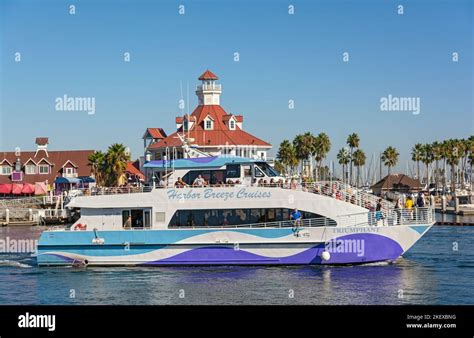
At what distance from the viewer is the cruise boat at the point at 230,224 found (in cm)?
2892

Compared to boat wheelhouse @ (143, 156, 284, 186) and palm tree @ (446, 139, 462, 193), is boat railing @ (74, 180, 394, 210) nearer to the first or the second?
boat wheelhouse @ (143, 156, 284, 186)

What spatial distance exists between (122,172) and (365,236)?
4247 centimetres

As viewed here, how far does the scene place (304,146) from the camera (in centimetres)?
7556

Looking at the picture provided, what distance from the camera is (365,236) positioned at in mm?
28812

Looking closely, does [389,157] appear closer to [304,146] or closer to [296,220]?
[304,146]

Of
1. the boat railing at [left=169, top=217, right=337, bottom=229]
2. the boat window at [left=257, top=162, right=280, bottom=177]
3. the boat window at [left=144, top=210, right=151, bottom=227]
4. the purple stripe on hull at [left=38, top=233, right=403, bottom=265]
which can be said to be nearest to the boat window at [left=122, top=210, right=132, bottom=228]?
the boat window at [left=144, top=210, right=151, bottom=227]

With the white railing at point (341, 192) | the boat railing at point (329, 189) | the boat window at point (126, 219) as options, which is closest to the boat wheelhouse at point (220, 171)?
the boat railing at point (329, 189)

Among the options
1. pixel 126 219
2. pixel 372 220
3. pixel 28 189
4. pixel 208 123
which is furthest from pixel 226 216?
pixel 28 189

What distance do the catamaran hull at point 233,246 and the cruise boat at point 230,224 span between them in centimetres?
4

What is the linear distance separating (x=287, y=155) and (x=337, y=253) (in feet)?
154

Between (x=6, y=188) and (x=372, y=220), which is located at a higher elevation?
(x=6, y=188)

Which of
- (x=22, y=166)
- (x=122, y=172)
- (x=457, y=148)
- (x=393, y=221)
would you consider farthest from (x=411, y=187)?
(x=393, y=221)

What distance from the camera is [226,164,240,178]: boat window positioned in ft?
101
